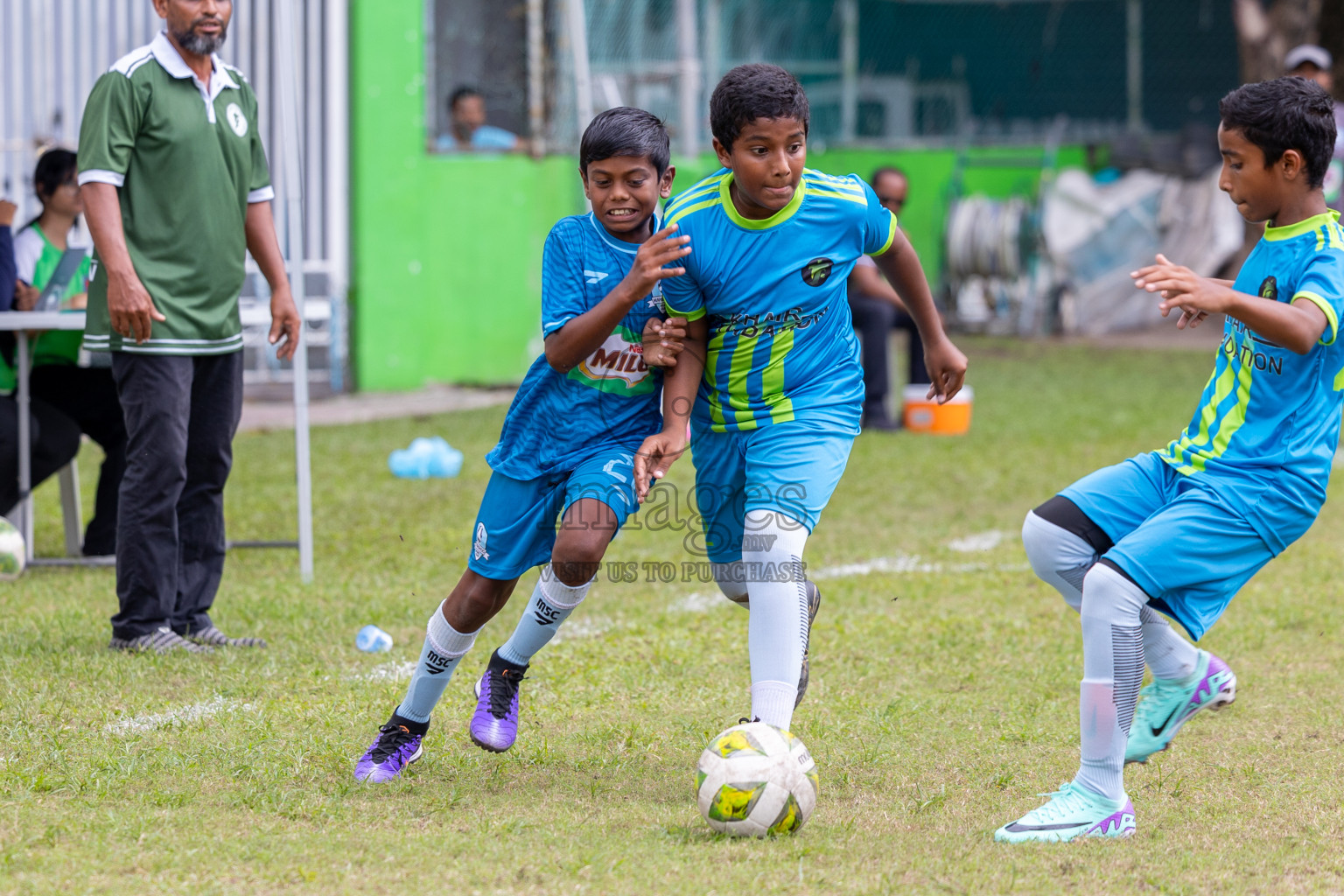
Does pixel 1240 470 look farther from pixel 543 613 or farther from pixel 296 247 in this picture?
pixel 296 247

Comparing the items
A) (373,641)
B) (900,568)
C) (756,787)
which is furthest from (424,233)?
(756,787)

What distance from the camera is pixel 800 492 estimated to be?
3578 mm

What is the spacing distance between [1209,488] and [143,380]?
3.24 m

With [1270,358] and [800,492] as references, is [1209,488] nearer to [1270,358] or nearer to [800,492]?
Answer: [1270,358]

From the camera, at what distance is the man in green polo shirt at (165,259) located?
4816mm

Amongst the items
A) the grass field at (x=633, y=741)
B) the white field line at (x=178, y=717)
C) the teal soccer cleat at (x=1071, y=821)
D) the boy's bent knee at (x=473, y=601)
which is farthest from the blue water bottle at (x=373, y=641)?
the teal soccer cleat at (x=1071, y=821)

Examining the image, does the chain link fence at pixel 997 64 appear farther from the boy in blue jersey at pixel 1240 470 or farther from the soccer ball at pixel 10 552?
the boy in blue jersey at pixel 1240 470

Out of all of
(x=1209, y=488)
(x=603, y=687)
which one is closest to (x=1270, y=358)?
(x=1209, y=488)

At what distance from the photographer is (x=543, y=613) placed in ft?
12.7

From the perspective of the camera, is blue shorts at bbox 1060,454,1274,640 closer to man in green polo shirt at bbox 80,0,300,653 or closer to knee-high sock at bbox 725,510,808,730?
knee-high sock at bbox 725,510,808,730

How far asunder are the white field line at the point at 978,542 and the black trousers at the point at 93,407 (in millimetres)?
3594

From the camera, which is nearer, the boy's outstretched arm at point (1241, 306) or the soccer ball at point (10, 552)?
the boy's outstretched arm at point (1241, 306)

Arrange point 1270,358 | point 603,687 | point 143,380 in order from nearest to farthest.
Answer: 1. point 1270,358
2. point 603,687
3. point 143,380

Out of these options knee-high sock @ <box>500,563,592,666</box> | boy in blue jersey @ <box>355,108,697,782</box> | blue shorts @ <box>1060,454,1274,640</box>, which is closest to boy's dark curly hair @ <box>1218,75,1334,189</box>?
blue shorts @ <box>1060,454,1274,640</box>
